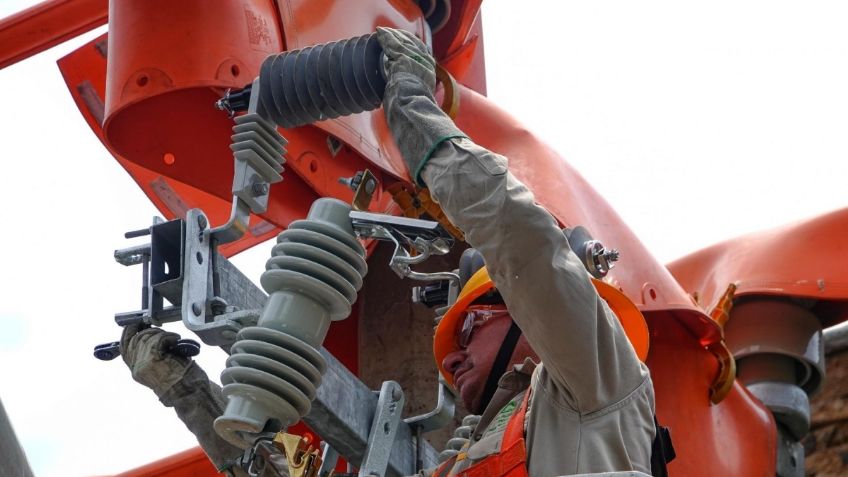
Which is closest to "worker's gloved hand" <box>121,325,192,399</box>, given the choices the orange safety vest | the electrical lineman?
the electrical lineman

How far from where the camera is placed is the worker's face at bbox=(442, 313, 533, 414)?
4414mm

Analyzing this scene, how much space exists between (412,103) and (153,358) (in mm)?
1372

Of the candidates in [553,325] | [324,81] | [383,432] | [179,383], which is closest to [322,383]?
[383,432]

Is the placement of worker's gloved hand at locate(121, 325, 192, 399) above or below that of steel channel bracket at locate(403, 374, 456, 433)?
above

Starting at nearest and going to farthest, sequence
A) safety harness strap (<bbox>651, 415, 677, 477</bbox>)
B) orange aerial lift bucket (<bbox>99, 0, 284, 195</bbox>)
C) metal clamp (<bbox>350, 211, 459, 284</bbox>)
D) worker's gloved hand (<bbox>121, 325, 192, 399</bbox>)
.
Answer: safety harness strap (<bbox>651, 415, 677, 477</bbox>)
metal clamp (<bbox>350, 211, 459, 284</bbox>)
worker's gloved hand (<bbox>121, 325, 192, 399</bbox>)
orange aerial lift bucket (<bbox>99, 0, 284, 195</bbox>)

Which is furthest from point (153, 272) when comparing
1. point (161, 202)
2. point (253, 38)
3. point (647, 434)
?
point (161, 202)

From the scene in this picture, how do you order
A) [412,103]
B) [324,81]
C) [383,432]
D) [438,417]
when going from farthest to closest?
[438,417] < [383,432] < [324,81] < [412,103]

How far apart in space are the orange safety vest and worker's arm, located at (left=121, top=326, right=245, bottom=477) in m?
1.11

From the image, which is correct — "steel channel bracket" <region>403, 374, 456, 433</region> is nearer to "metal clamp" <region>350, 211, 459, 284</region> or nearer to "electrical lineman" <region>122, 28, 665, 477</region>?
"electrical lineman" <region>122, 28, 665, 477</region>

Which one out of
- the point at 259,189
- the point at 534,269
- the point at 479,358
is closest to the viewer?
the point at 534,269

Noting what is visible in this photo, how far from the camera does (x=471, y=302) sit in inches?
184

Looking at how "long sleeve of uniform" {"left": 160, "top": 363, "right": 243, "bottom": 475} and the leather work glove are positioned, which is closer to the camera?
the leather work glove

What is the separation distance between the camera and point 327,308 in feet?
14.1

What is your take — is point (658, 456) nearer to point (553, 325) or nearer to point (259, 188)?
point (553, 325)
